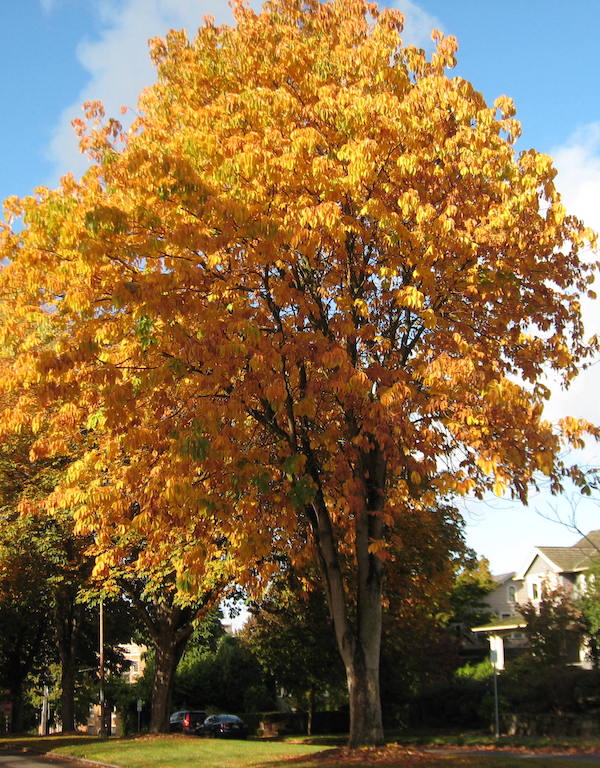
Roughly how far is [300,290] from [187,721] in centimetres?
3891

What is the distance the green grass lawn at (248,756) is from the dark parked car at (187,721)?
47.9 ft

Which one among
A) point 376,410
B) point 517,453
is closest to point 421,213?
point 376,410

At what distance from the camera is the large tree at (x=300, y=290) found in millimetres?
11695

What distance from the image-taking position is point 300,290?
45.4 feet

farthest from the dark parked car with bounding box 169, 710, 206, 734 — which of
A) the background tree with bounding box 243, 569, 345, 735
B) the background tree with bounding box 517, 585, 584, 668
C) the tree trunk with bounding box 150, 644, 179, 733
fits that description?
the background tree with bounding box 517, 585, 584, 668

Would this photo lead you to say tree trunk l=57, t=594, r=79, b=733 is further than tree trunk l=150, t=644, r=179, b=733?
Yes

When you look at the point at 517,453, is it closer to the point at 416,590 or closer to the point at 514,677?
the point at 416,590

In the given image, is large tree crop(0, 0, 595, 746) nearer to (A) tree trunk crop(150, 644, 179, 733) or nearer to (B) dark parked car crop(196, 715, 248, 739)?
(A) tree trunk crop(150, 644, 179, 733)

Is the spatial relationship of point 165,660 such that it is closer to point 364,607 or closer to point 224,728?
point 224,728

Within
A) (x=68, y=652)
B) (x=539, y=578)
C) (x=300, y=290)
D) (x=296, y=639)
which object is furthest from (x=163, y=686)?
(x=539, y=578)

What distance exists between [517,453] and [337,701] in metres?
36.6

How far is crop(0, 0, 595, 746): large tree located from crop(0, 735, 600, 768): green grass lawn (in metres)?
1.03

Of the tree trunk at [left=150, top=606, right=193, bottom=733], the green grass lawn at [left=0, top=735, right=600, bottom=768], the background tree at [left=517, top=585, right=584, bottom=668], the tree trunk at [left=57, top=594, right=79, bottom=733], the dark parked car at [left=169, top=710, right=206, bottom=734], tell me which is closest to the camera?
the green grass lawn at [left=0, top=735, right=600, bottom=768]

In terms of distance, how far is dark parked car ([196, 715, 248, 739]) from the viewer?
137ft
